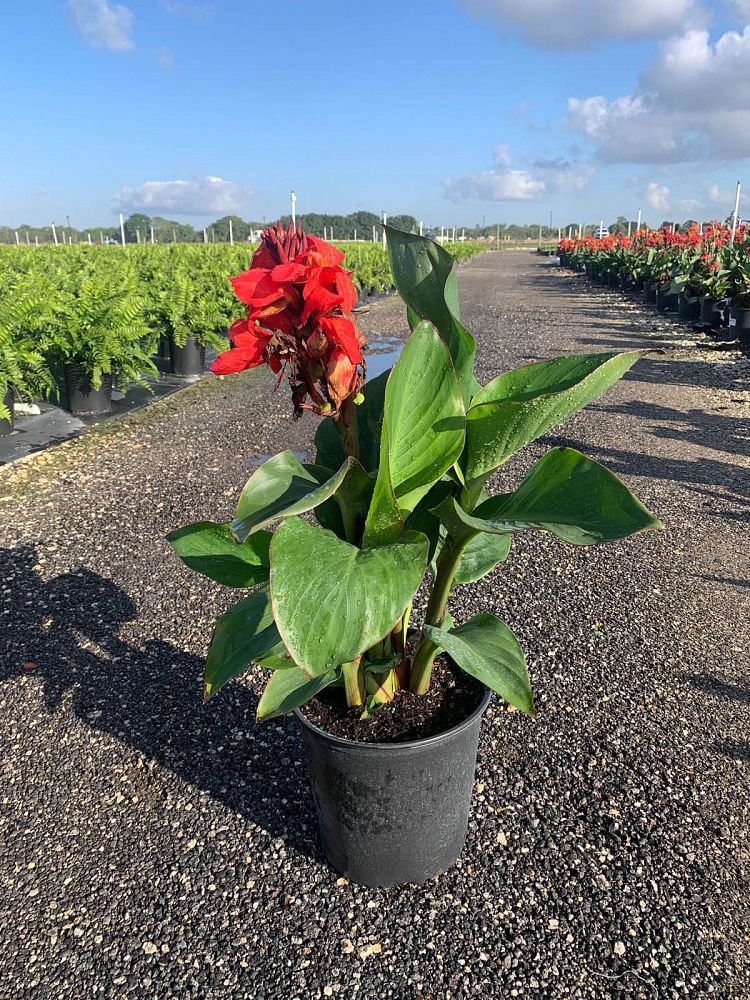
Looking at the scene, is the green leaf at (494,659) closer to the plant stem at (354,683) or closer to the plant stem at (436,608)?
the plant stem at (436,608)

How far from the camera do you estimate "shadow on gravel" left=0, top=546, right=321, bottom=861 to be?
1974mm

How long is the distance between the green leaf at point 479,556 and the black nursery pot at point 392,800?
0.94 feet

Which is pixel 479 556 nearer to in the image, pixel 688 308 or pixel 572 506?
pixel 572 506

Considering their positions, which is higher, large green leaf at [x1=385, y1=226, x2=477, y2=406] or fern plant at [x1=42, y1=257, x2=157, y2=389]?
large green leaf at [x1=385, y1=226, x2=477, y2=406]

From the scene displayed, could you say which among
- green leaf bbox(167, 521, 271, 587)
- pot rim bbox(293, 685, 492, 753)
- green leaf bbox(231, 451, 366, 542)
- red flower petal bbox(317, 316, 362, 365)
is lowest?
pot rim bbox(293, 685, 492, 753)

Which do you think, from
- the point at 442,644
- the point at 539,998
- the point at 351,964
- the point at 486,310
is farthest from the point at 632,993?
the point at 486,310

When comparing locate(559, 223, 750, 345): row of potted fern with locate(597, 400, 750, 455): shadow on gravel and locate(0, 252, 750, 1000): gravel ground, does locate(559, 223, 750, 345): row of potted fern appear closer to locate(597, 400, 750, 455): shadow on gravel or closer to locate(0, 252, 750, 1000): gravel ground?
locate(597, 400, 750, 455): shadow on gravel

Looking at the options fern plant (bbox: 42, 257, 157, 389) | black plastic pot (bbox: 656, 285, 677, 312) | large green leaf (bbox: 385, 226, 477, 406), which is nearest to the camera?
large green leaf (bbox: 385, 226, 477, 406)

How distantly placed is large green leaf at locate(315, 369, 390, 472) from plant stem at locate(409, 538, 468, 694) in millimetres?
262

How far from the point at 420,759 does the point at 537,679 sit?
1083mm

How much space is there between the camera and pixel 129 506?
3.97m

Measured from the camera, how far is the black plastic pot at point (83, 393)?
19.0 feet

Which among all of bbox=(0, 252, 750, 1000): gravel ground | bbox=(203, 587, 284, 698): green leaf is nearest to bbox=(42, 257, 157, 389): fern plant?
bbox=(0, 252, 750, 1000): gravel ground

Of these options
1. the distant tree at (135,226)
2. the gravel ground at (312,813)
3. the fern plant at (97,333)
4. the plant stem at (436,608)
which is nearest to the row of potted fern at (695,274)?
the gravel ground at (312,813)
